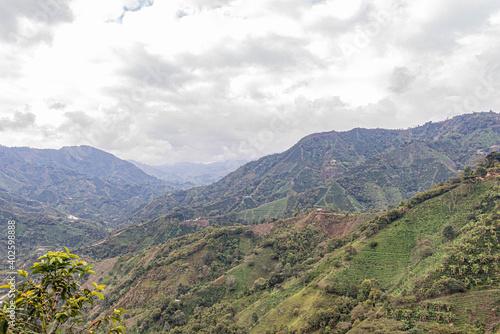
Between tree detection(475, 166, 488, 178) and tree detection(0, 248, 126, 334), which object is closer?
tree detection(0, 248, 126, 334)

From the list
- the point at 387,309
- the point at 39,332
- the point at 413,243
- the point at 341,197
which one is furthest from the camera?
the point at 341,197

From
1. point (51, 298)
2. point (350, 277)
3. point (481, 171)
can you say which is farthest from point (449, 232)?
point (51, 298)

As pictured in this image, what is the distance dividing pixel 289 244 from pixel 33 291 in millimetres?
88054

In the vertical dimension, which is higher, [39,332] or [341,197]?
[39,332]

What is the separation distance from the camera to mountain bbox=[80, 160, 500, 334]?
37.2m

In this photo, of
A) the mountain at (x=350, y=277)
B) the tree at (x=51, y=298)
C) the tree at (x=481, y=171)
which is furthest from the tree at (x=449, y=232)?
the tree at (x=51, y=298)

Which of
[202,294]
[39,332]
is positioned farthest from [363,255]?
[39,332]

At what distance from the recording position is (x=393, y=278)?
1998 inches

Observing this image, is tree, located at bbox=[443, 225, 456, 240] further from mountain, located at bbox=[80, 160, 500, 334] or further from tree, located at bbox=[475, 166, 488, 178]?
tree, located at bbox=[475, 166, 488, 178]

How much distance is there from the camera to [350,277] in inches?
2092

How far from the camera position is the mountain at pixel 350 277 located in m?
37.2

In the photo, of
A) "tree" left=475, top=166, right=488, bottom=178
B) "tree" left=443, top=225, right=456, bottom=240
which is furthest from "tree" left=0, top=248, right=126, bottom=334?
"tree" left=475, top=166, right=488, bottom=178

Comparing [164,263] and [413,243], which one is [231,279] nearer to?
[164,263]

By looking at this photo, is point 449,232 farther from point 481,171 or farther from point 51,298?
point 51,298
